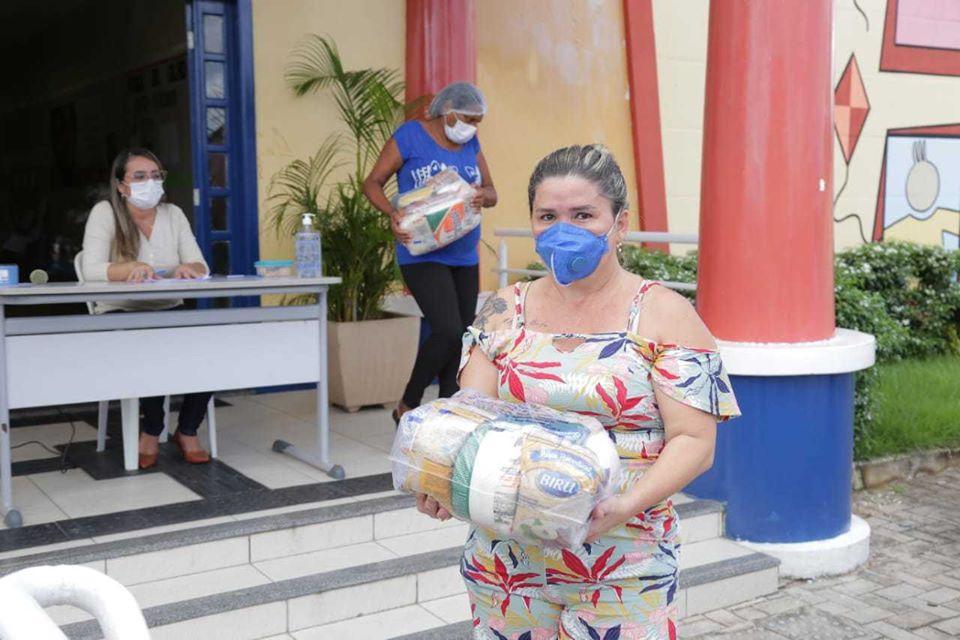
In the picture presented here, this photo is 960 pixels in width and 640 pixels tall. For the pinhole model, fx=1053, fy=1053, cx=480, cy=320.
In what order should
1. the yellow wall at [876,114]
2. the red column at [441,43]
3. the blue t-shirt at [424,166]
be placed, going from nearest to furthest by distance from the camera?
the blue t-shirt at [424,166]
the red column at [441,43]
the yellow wall at [876,114]

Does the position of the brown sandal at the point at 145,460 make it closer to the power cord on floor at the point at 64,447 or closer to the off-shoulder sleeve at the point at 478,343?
the power cord on floor at the point at 64,447

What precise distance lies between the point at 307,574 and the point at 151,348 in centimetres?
121

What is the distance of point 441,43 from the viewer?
692 centimetres

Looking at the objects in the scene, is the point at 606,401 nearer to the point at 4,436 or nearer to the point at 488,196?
the point at 4,436

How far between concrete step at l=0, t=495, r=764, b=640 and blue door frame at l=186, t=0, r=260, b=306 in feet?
9.28

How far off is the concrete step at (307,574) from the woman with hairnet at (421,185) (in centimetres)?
86

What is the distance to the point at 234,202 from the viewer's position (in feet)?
21.9

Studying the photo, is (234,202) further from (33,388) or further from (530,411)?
(530,411)

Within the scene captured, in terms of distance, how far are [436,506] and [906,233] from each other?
31.1 feet

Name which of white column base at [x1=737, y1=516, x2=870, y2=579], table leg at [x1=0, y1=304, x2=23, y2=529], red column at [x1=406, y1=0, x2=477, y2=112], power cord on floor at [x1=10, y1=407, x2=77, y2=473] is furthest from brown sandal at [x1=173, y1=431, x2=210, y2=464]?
red column at [x1=406, y1=0, x2=477, y2=112]

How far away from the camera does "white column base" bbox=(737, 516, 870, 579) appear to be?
15.0 feet

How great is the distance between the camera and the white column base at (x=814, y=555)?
15.0 ft

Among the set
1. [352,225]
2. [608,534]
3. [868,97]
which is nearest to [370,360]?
[352,225]

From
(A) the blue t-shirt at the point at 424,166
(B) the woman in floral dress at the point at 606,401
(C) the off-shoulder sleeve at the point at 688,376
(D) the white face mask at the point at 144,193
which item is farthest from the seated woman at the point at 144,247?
(C) the off-shoulder sleeve at the point at 688,376
